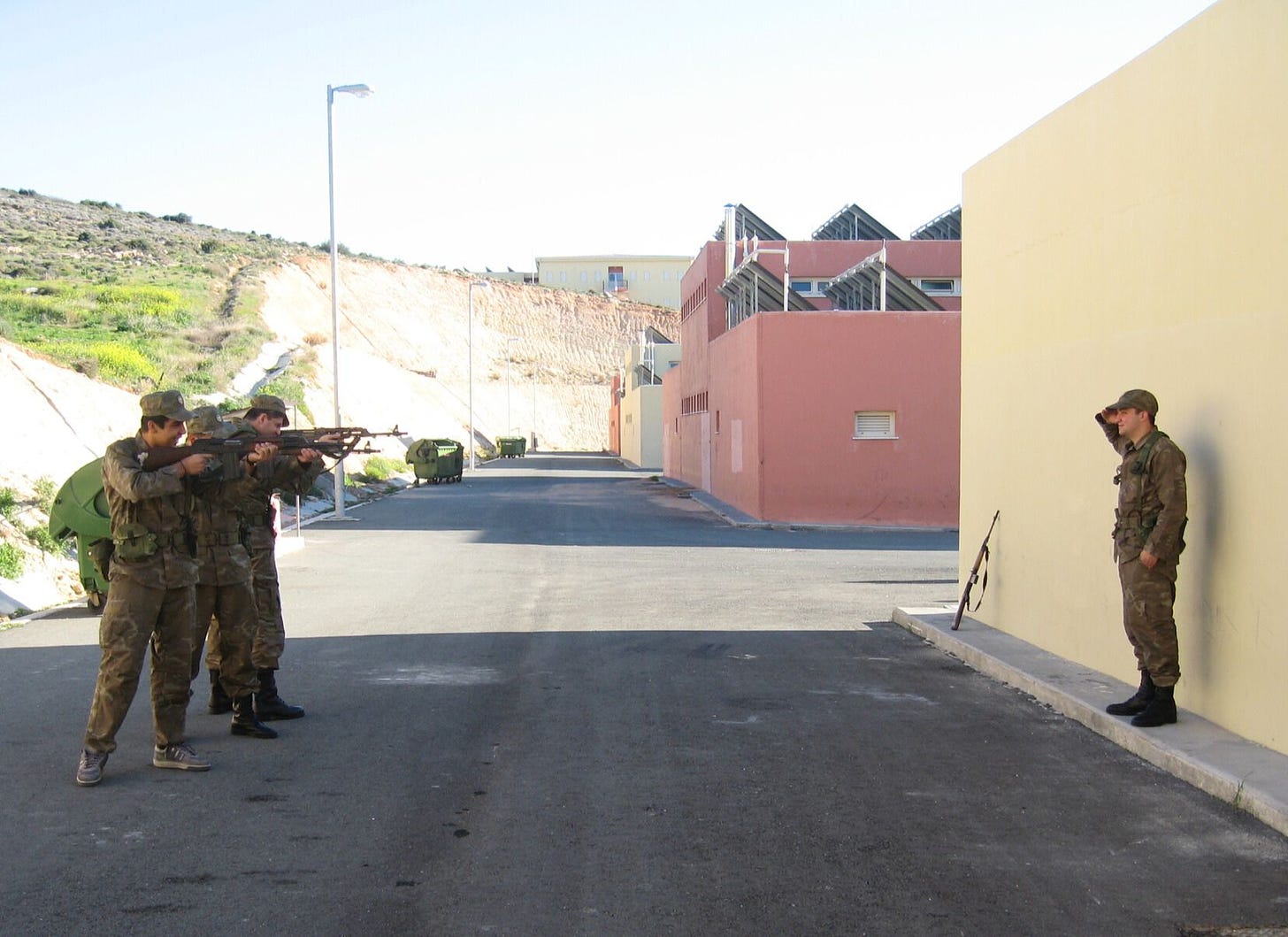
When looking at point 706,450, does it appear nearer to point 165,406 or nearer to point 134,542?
point 165,406

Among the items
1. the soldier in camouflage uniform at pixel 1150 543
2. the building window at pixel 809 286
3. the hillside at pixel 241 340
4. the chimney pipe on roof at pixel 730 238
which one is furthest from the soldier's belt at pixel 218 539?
the building window at pixel 809 286

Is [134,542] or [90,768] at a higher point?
[134,542]

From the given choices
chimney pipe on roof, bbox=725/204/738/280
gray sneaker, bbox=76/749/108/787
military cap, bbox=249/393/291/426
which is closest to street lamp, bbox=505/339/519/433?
chimney pipe on roof, bbox=725/204/738/280

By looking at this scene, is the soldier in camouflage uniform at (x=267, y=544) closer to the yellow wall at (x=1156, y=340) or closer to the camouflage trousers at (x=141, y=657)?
the camouflage trousers at (x=141, y=657)

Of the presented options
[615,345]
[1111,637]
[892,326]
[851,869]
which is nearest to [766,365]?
[892,326]

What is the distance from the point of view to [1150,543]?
21.9 feet

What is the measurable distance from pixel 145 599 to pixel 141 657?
11.3 inches

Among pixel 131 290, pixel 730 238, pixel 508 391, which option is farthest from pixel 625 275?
pixel 730 238

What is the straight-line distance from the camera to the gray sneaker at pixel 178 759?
6.34 metres

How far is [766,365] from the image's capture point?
2489cm

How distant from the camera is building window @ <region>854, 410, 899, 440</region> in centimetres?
2450

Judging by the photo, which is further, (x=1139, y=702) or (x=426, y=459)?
(x=426, y=459)

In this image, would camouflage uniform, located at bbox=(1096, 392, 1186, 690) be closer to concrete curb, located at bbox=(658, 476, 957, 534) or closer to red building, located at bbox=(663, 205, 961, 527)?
concrete curb, located at bbox=(658, 476, 957, 534)

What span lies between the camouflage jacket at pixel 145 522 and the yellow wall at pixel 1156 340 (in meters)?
5.59
